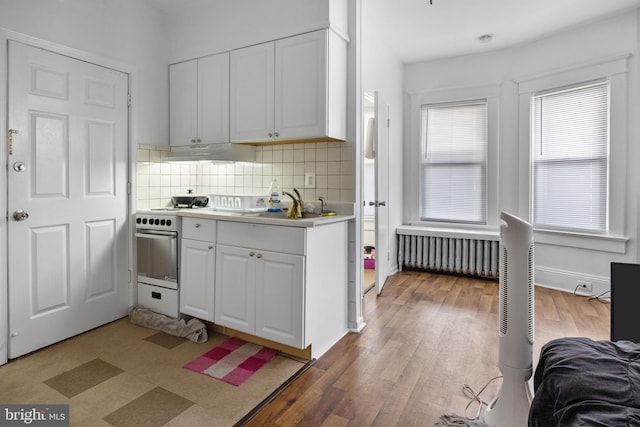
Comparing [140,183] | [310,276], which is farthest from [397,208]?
[140,183]

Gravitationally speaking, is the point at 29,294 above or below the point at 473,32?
below

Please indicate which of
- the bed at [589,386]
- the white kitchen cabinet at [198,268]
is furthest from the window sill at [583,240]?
the white kitchen cabinet at [198,268]

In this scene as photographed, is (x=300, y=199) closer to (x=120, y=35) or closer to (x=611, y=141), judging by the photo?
(x=120, y=35)

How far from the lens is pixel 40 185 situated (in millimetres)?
2473

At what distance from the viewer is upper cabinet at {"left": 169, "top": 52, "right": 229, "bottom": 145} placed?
3.04 m

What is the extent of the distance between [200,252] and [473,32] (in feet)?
11.9

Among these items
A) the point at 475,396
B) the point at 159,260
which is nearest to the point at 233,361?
the point at 159,260

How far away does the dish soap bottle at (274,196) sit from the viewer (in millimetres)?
3122

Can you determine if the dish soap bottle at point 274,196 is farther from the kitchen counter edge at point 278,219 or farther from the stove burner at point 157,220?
the stove burner at point 157,220

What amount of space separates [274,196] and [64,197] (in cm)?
156

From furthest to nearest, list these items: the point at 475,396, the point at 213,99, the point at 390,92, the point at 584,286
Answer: the point at 390,92
the point at 584,286
the point at 213,99
the point at 475,396

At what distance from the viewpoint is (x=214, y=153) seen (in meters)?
2.95

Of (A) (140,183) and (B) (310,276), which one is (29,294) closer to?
(A) (140,183)

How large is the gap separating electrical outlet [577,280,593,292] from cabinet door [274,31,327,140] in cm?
337
